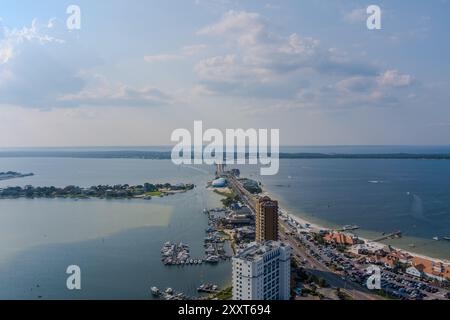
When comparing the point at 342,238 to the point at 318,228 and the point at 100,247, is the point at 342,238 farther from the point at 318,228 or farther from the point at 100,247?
the point at 100,247

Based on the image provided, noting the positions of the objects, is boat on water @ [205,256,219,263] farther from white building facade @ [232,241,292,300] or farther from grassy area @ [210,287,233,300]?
white building facade @ [232,241,292,300]

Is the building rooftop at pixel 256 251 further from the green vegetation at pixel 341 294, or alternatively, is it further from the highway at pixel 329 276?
the highway at pixel 329 276

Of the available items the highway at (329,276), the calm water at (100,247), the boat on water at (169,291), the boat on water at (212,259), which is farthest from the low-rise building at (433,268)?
the boat on water at (169,291)

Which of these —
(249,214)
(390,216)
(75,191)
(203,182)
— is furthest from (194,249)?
(203,182)

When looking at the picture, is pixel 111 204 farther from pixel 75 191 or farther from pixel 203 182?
pixel 203 182

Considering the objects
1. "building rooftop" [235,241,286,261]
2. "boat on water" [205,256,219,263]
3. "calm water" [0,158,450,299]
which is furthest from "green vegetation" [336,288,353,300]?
"boat on water" [205,256,219,263]

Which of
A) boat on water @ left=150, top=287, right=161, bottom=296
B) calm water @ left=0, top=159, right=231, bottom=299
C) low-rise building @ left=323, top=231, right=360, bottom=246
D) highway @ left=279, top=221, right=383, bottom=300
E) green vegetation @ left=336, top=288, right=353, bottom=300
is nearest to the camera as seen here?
green vegetation @ left=336, top=288, right=353, bottom=300
